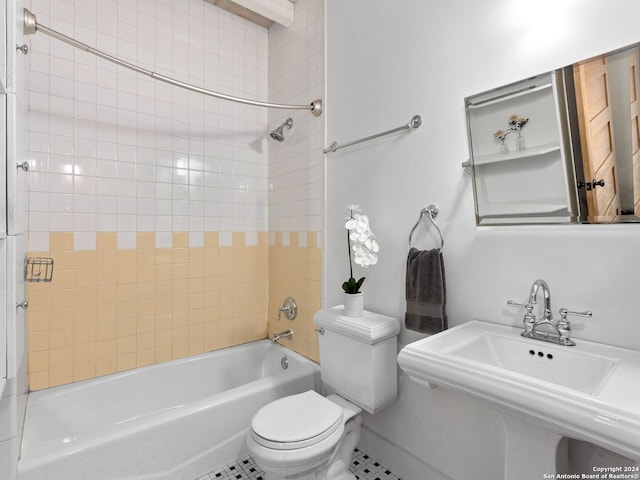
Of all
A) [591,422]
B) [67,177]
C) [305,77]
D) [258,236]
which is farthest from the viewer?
[258,236]

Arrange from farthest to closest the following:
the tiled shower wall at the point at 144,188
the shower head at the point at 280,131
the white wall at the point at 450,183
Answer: the shower head at the point at 280,131, the tiled shower wall at the point at 144,188, the white wall at the point at 450,183

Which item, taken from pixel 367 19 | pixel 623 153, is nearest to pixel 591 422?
pixel 623 153

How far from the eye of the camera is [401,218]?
1.60m

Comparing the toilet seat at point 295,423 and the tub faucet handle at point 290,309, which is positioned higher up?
the tub faucet handle at point 290,309

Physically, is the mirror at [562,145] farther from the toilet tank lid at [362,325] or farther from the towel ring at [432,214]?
the toilet tank lid at [362,325]

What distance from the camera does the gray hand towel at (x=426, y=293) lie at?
4.47 ft

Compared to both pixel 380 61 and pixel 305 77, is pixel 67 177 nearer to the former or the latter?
pixel 305 77

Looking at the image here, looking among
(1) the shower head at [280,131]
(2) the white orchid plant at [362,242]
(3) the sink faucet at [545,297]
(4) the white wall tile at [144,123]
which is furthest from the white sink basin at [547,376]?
(4) the white wall tile at [144,123]

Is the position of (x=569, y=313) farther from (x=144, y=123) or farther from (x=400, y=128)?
(x=144, y=123)

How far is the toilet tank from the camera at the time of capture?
147 cm

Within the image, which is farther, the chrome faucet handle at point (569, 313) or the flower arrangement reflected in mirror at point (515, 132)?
the flower arrangement reflected in mirror at point (515, 132)

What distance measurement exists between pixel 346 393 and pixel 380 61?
167 centimetres

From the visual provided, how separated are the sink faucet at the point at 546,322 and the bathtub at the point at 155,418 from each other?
122cm

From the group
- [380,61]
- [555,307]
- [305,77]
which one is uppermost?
[305,77]
